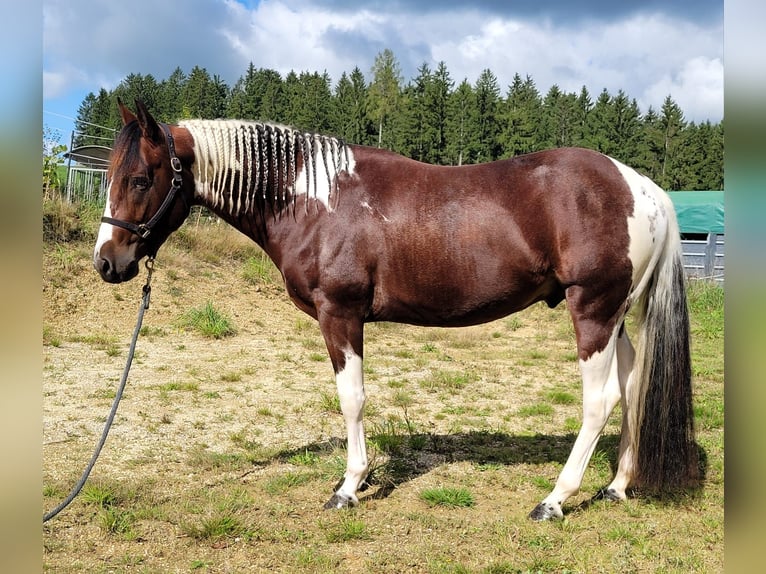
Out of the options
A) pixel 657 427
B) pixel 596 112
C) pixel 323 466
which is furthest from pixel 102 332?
pixel 596 112

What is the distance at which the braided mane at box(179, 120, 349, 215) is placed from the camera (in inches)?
152

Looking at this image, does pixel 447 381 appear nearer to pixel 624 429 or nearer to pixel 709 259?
pixel 624 429

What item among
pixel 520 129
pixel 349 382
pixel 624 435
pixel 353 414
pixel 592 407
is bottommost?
pixel 624 435

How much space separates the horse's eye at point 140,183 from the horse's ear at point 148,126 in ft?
0.84

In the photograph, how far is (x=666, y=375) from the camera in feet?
12.3

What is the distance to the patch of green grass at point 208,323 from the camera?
9.78 metres

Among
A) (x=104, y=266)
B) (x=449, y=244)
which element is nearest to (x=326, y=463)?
(x=449, y=244)

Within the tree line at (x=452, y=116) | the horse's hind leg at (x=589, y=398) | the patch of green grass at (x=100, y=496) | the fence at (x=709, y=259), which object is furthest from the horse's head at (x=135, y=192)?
the tree line at (x=452, y=116)

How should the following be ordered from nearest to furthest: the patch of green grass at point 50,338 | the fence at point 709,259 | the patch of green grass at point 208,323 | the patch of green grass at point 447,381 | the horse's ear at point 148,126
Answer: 1. the horse's ear at point 148,126
2. the patch of green grass at point 447,381
3. the patch of green grass at point 50,338
4. the patch of green grass at point 208,323
5. the fence at point 709,259

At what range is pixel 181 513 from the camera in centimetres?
361

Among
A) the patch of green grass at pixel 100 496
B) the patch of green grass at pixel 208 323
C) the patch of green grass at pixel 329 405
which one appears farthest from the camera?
the patch of green grass at pixel 208 323

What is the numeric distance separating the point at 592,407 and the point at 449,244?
1.37 metres

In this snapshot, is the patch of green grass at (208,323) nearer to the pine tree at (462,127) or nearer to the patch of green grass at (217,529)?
the patch of green grass at (217,529)

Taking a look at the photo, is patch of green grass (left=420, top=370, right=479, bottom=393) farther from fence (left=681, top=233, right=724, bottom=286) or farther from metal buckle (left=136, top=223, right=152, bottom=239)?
fence (left=681, top=233, right=724, bottom=286)
